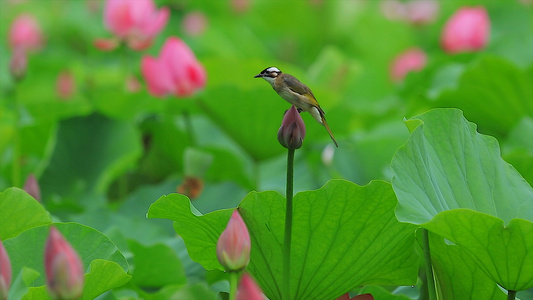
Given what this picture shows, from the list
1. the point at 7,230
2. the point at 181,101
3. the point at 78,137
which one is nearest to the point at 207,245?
the point at 7,230

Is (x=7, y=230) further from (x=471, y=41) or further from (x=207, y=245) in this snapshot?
(x=471, y=41)

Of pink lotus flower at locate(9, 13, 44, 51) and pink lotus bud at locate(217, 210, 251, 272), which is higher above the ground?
pink lotus flower at locate(9, 13, 44, 51)

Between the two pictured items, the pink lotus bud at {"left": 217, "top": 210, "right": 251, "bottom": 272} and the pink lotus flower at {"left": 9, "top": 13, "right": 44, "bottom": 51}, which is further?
the pink lotus flower at {"left": 9, "top": 13, "right": 44, "bottom": 51}

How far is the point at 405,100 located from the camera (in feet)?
6.80

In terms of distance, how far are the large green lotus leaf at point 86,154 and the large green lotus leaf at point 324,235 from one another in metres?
0.76

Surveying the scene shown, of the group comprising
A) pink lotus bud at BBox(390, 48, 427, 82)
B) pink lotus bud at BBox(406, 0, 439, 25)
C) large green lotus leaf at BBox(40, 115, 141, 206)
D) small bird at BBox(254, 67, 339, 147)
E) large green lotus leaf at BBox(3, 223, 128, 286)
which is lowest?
large green lotus leaf at BBox(3, 223, 128, 286)

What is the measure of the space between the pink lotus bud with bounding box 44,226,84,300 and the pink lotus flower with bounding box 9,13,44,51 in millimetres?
1984

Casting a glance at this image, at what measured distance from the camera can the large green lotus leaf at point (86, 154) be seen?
1.65 meters

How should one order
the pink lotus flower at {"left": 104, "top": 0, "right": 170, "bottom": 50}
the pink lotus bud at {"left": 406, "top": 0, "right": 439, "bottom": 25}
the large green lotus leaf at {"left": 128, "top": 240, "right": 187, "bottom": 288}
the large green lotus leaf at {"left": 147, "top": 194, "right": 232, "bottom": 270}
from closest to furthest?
the large green lotus leaf at {"left": 147, "top": 194, "right": 232, "bottom": 270}, the large green lotus leaf at {"left": 128, "top": 240, "right": 187, "bottom": 288}, the pink lotus flower at {"left": 104, "top": 0, "right": 170, "bottom": 50}, the pink lotus bud at {"left": 406, "top": 0, "right": 439, "bottom": 25}

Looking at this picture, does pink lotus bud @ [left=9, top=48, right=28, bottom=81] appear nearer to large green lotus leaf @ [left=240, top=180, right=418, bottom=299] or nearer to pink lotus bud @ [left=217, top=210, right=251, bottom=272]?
large green lotus leaf @ [left=240, top=180, right=418, bottom=299]

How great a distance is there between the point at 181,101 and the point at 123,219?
0.40 m

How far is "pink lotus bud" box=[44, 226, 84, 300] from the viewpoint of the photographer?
593 mm

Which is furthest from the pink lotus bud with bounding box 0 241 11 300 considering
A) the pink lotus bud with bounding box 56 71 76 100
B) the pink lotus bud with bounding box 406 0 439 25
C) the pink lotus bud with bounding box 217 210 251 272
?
the pink lotus bud with bounding box 406 0 439 25

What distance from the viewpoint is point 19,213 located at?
3.14 feet
